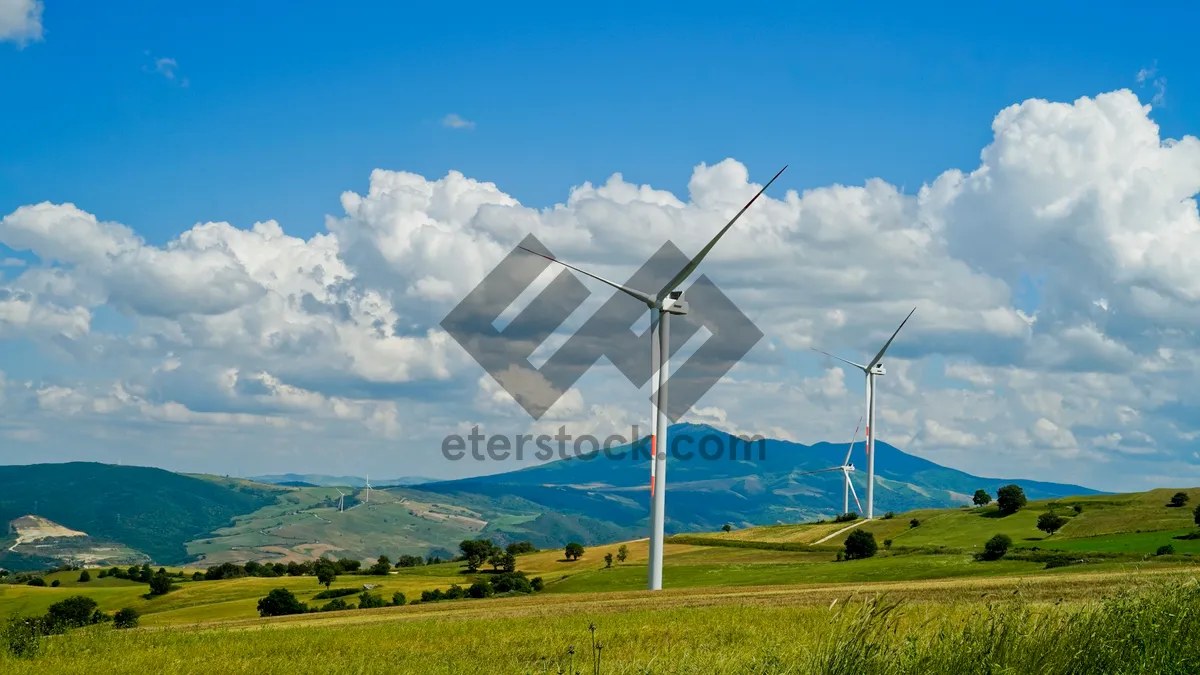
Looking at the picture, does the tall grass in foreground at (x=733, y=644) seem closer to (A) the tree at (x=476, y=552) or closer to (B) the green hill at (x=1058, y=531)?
(B) the green hill at (x=1058, y=531)

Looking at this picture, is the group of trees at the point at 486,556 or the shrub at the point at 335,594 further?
the group of trees at the point at 486,556

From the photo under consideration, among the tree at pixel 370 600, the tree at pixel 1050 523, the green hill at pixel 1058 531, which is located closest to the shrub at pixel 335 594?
the tree at pixel 370 600

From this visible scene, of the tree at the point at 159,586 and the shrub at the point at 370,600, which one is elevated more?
the shrub at the point at 370,600

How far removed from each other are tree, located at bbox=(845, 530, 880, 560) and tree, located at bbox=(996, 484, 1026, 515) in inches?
1600

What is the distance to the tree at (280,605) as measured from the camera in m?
140

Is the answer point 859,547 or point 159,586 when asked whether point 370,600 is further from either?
point 159,586

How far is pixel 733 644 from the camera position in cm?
2358

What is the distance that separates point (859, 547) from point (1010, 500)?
45.1 m

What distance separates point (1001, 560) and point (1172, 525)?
3782cm

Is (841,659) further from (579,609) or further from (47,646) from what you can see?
(579,609)

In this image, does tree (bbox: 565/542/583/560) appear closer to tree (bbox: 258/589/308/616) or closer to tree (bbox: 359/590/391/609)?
tree (bbox: 359/590/391/609)

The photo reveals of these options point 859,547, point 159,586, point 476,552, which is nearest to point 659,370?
point 859,547

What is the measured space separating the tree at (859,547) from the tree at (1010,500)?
40.6 meters

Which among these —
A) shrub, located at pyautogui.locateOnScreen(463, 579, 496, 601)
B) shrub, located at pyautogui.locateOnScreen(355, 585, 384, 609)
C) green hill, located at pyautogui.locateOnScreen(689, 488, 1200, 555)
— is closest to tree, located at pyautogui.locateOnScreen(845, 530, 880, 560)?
green hill, located at pyautogui.locateOnScreen(689, 488, 1200, 555)
